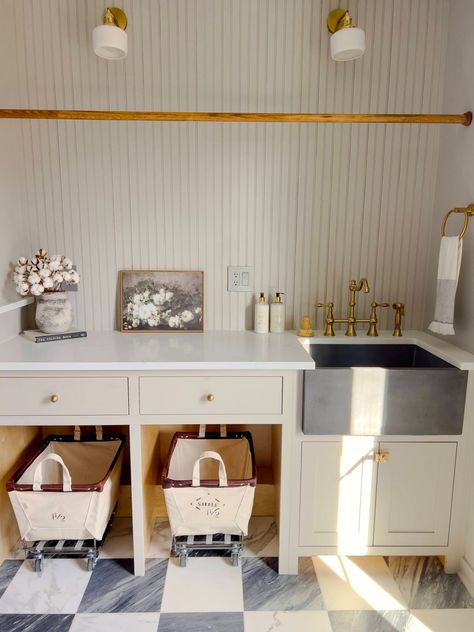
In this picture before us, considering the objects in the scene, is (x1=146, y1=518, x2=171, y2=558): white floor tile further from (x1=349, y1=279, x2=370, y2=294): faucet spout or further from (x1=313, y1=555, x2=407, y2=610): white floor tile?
(x1=349, y1=279, x2=370, y2=294): faucet spout

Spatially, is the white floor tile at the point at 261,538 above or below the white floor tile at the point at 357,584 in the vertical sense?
below

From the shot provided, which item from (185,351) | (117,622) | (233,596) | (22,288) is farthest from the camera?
(22,288)

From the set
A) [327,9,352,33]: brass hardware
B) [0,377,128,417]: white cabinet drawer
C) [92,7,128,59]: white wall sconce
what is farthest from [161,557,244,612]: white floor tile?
[327,9,352,33]: brass hardware

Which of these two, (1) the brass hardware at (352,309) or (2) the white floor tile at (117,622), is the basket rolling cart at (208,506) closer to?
(2) the white floor tile at (117,622)

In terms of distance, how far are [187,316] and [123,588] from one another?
1.11 meters

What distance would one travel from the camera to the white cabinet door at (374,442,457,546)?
5.43 feet

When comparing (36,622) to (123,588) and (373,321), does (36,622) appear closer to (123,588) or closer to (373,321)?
(123,588)

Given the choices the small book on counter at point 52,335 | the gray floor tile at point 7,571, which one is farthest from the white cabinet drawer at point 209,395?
the gray floor tile at point 7,571

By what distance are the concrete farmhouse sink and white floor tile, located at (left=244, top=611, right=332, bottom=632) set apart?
613mm

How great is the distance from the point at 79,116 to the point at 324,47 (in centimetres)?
110

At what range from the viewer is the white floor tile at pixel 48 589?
1.57m

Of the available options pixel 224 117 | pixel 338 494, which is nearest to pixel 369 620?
pixel 338 494

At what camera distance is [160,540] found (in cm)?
192

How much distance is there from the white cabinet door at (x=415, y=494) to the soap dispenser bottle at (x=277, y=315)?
0.68 m
